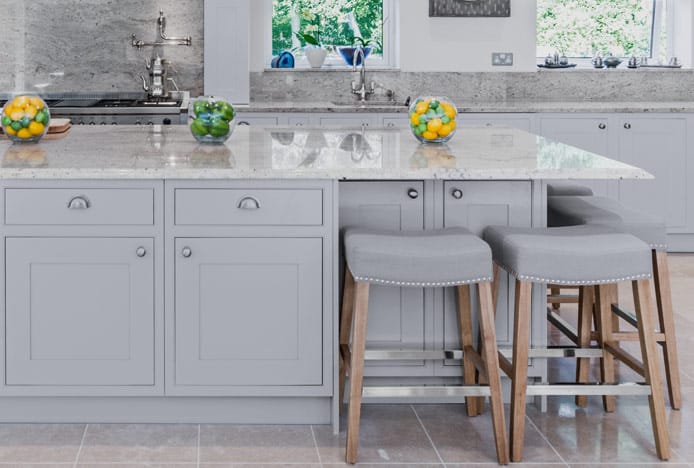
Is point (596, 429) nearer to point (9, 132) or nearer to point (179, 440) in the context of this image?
point (179, 440)

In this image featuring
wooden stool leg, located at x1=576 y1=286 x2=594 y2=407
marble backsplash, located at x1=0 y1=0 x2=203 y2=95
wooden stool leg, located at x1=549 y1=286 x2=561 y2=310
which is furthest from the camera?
marble backsplash, located at x1=0 y1=0 x2=203 y2=95

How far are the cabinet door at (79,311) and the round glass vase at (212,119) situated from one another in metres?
0.71

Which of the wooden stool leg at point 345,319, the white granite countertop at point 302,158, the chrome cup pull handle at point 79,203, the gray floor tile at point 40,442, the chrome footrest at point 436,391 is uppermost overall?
the white granite countertop at point 302,158

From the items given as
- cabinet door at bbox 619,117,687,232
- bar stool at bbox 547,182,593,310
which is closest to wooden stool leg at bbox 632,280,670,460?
bar stool at bbox 547,182,593,310

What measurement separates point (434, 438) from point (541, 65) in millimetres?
4504

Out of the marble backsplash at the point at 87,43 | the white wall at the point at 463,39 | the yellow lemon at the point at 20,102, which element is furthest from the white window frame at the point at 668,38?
the yellow lemon at the point at 20,102

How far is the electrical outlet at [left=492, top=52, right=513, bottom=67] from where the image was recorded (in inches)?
287

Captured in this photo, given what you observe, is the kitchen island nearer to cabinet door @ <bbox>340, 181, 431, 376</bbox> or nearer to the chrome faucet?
cabinet door @ <bbox>340, 181, 431, 376</bbox>

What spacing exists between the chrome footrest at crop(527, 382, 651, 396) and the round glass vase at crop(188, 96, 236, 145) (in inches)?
58.9

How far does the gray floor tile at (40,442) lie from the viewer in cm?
332

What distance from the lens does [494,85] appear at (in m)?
7.34

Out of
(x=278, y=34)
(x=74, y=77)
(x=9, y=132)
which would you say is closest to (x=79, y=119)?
(x=74, y=77)

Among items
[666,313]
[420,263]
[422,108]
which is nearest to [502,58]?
[422,108]

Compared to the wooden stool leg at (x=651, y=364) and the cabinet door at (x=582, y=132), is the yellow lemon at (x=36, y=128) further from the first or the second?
the cabinet door at (x=582, y=132)
